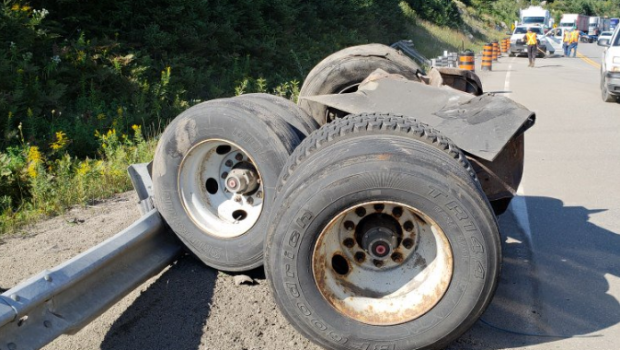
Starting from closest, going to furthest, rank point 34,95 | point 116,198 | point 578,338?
1. point 578,338
2. point 116,198
3. point 34,95

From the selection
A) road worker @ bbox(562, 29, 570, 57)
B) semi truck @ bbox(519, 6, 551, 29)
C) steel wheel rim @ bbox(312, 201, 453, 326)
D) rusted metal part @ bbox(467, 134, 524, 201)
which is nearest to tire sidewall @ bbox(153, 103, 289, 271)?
steel wheel rim @ bbox(312, 201, 453, 326)

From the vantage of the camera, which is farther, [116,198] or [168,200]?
[116,198]

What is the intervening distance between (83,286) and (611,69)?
14.8 metres

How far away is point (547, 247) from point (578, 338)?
5.59ft

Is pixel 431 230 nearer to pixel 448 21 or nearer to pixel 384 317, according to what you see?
pixel 384 317

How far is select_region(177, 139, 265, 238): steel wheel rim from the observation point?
4.52m

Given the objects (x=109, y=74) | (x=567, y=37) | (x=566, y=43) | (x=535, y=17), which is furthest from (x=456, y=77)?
(x=535, y=17)

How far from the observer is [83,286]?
343 centimetres

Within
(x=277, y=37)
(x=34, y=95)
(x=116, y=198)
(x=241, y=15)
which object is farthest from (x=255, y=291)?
(x=277, y=37)

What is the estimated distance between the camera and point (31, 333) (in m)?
2.97

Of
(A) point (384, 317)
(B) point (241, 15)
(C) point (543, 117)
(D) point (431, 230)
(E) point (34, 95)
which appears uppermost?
(D) point (431, 230)

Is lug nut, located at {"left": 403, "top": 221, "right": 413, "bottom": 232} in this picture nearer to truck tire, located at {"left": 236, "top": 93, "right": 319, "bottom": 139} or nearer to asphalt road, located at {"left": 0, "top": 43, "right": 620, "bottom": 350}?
asphalt road, located at {"left": 0, "top": 43, "right": 620, "bottom": 350}

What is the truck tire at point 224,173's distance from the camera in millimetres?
4309

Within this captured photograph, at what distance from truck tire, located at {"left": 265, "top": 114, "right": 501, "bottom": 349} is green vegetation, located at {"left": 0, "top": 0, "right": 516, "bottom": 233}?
3.61 m
